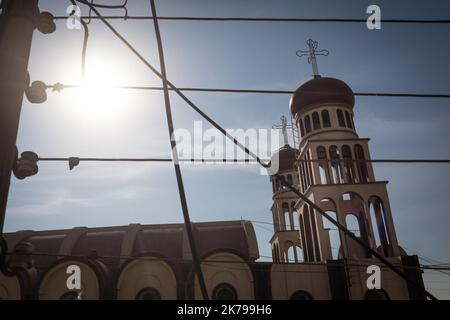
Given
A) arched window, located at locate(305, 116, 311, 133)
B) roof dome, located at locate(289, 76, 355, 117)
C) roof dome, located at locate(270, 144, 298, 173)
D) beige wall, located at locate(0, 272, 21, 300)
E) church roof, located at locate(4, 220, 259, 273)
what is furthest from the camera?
roof dome, located at locate(270, 144, 298, 173)

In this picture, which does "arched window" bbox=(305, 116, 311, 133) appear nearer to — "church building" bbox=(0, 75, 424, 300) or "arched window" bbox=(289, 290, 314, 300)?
"church building" bbox=(0, 75, 424, 300)

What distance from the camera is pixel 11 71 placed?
9.89ft

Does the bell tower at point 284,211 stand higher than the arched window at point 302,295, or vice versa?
the bell tower at point 284,211

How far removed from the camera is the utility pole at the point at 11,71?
9.58 ft

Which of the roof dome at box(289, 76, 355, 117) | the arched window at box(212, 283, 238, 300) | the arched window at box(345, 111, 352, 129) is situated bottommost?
the arched window at box(212, 283, 238, 300)

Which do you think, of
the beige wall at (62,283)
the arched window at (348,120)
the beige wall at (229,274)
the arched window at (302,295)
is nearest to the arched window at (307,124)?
the arched window at (348,120)

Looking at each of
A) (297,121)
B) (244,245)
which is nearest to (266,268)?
(244,245)

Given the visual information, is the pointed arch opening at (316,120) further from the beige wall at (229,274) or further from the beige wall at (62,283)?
the beige wall at (62,283)

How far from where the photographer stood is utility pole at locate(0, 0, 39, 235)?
9.58 feet

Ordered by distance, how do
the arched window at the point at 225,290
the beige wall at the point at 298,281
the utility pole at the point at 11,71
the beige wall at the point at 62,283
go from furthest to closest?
the beige wall at the point at 298,281
the arched window at the point at 225,290
the beige wall at the point at 62,283
the utility pole at the point at 11,71

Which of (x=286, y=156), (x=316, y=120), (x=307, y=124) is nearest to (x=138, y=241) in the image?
(x=307, y=124)

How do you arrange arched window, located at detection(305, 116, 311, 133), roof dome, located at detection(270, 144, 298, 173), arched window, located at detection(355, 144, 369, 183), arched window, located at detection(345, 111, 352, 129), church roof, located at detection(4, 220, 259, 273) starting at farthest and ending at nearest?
roof dome, located at detection(270, 144, 298, 173), arched window, located at detection(305, 116, 311, 133), arched window, located at detection(345, 111, 352, 129), arched window, located at detection(355, 144, 369, 183), church roof, located at detection(4, 220, 259, 273)

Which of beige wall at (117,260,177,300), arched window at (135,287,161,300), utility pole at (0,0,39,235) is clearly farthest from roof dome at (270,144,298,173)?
utility pole at (0,0,39,235)
